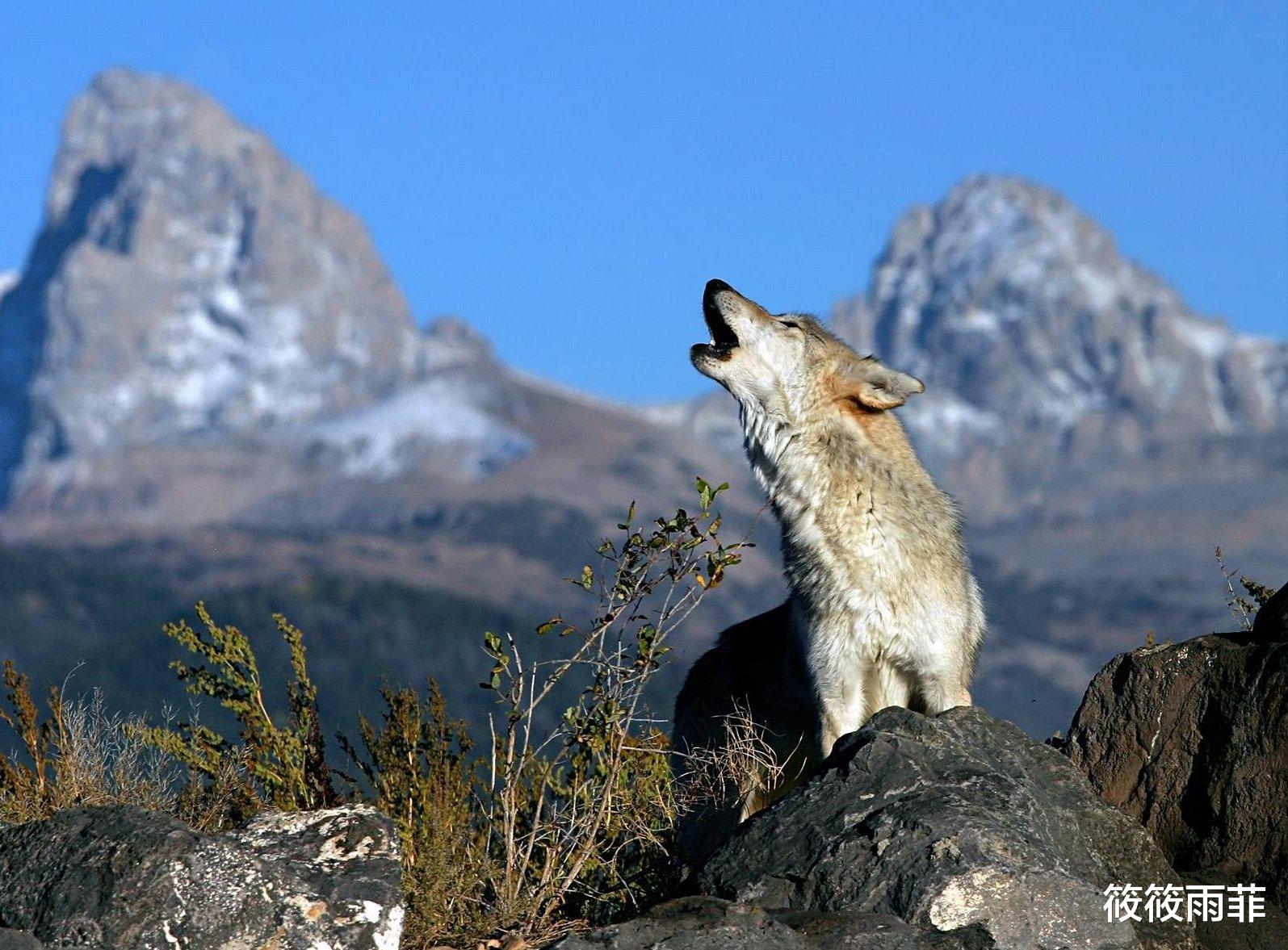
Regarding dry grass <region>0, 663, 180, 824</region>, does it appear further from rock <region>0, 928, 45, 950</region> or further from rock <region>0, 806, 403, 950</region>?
rock <region>0, 928, 45, 950</region>

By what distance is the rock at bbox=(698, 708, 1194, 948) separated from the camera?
8242mm

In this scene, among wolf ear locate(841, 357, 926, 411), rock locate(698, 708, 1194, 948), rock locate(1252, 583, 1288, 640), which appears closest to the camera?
rock locate(698, 708, 1194, 948)

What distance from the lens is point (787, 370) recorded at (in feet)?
40.6

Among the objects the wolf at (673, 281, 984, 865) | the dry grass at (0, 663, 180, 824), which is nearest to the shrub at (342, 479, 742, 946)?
the wolf at (673, 281, 984, 865)

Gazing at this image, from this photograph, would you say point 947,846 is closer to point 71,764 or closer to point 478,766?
point 478,766

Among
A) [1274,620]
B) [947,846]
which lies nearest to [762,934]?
[947,846]

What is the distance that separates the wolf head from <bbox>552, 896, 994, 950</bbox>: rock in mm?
4674

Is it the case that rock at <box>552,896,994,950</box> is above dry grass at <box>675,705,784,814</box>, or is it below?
below

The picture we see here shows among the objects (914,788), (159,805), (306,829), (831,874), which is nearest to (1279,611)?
(914,788)

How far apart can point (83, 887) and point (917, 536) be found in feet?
17.8

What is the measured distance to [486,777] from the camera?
1238 cm

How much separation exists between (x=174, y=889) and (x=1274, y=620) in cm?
615

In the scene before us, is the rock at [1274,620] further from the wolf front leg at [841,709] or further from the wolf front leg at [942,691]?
the wolf front leg at [841,709]

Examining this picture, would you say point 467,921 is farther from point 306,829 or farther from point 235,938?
point 235,938
